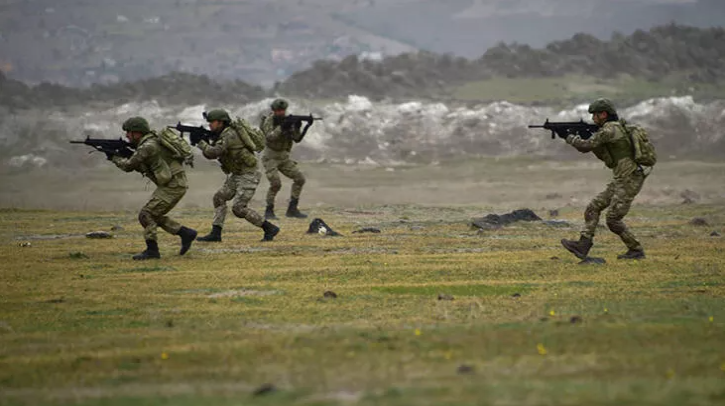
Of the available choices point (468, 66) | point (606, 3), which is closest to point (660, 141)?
point (468, 66)

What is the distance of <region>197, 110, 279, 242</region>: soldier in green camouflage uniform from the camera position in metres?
19.2

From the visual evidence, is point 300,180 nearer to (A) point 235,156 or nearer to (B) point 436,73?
(A) point 235,156

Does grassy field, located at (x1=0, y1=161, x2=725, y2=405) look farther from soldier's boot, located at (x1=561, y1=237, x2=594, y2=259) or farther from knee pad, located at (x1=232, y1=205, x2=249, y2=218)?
knee pad, located at (x1=232, y1=205, x2=249, y2=218)

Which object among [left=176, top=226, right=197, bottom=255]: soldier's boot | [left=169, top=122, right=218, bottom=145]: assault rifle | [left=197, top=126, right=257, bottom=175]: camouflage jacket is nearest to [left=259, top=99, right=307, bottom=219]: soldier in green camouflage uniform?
[left=197, top=126, right=257, bottom=175]: camouflage jacket

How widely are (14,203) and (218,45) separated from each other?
62.1 metres

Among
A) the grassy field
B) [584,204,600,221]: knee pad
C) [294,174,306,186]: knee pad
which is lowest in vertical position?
the grassy field

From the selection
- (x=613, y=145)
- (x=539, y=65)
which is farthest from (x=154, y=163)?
(x=539, y=65)

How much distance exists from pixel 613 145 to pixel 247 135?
5.43 m

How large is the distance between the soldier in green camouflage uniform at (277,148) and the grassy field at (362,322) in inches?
135

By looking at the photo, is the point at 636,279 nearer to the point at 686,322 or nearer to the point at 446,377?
the point at 686,322

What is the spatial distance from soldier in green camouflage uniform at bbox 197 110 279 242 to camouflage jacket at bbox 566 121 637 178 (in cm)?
504

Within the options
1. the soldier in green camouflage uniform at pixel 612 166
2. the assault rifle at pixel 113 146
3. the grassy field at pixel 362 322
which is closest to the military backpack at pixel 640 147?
the soldier in green camouflage uniform at pixel 612 166

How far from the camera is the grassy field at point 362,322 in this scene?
8.62 metres

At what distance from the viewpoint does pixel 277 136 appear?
81.1 ft
